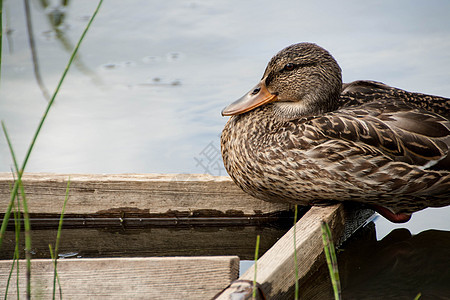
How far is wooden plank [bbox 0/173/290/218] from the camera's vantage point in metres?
3.72

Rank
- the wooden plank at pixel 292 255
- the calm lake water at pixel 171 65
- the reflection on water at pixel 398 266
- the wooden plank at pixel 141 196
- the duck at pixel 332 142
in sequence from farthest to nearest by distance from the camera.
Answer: the calm lake water at pixel 171 65, the wooden plank at pixel 141 196, the duck at pixel 332 142, the reflection on water at pixel 398 266, the wooden plank at pixel 292 255

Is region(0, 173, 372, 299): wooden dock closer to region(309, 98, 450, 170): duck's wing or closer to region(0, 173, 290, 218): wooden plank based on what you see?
region(0, 173, 290, 218): wooden plank

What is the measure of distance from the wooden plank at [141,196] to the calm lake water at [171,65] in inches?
26.8

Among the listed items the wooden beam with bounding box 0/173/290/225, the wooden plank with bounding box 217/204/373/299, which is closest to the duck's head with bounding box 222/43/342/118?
the wooden beam with bounding box 0/173/290/225

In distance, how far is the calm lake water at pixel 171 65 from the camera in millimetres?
4949

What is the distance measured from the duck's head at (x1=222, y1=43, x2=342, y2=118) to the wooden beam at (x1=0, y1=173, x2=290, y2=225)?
0.45m

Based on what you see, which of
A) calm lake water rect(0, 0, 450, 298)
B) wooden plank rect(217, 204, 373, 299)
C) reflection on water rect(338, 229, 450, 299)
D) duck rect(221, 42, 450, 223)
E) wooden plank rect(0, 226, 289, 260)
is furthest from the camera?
calm lake water rect(0, 0, 450, 298)

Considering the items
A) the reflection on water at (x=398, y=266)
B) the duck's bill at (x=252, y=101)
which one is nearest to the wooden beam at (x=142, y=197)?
the duck's bill at (x=252, y=101)

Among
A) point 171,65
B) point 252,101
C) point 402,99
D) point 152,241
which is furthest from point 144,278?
point 171,65

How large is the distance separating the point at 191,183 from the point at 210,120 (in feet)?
5.38

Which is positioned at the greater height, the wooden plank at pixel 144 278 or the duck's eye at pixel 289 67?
the duck's eye at pixel 289 67

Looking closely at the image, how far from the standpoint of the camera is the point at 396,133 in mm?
3326

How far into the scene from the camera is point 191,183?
3.72 metres

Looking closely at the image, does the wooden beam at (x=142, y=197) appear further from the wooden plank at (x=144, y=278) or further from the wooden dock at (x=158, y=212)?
the wooden plank at (x=144, y=278)
